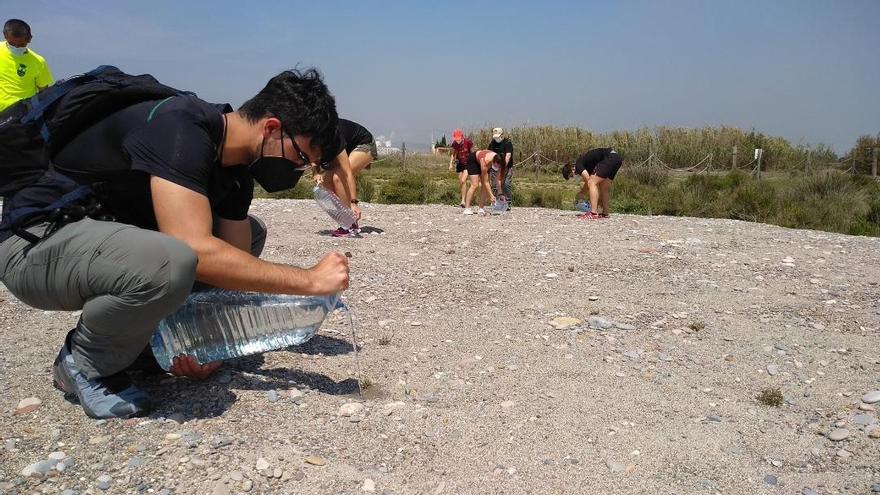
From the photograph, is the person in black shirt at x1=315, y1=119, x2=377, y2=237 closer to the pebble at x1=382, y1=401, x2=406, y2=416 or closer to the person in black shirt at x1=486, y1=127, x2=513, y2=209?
the person in black shirt at x1=486, y1=127, x2=513, y2=209

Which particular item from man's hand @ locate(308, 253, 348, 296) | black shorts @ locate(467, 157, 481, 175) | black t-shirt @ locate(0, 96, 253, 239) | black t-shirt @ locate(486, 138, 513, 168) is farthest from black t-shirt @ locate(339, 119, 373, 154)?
man's hand @ locate(308, 253, 348, 296)

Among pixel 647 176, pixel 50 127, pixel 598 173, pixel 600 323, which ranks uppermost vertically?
pixel 50 127

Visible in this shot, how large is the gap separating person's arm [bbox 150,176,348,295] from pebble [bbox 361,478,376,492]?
69 centimetres

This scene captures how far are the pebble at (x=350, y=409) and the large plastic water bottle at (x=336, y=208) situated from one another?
14.3ft

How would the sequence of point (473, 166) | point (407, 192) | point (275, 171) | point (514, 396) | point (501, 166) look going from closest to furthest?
point (275, 171) < point (514, 396) < point (473, 166) < point (501, 166) < point (407, 192)

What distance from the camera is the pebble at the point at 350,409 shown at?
284 centimetres

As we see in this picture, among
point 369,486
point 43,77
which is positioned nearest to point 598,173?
point 43,77

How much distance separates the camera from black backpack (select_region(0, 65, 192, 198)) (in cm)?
247

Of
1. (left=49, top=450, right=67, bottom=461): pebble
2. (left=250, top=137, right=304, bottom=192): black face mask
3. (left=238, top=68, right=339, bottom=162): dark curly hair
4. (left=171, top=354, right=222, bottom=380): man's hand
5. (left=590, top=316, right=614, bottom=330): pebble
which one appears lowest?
(left=590, top=316, right=614, bottom=330): pebble

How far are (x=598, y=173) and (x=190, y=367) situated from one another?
779cm

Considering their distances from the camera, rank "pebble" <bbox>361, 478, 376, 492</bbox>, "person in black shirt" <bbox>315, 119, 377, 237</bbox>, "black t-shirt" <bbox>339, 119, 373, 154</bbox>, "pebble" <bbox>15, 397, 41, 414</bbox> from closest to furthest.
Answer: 1. "pebble" <bbox>361, 478, 376, 492</bbox>
2. "pebble" <bbox>15, 397, 41, 414</bbox>
3. "person in black shirt" <bbox>315, 119, 377, 237</bbox>
4. "black t-shirt" <bbox>339, 119, 373, 154</bbox>

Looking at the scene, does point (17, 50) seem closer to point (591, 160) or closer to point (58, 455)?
point (58, 455)

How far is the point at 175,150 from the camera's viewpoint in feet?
7.58

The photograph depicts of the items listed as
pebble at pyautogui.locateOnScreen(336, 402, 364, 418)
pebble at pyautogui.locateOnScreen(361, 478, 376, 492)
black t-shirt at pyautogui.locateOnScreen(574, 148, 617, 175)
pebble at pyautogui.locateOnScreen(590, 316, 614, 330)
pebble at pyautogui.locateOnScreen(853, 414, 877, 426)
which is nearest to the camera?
pebble at pyautogui.locateOnScreen(361, 478, 376, 492)
